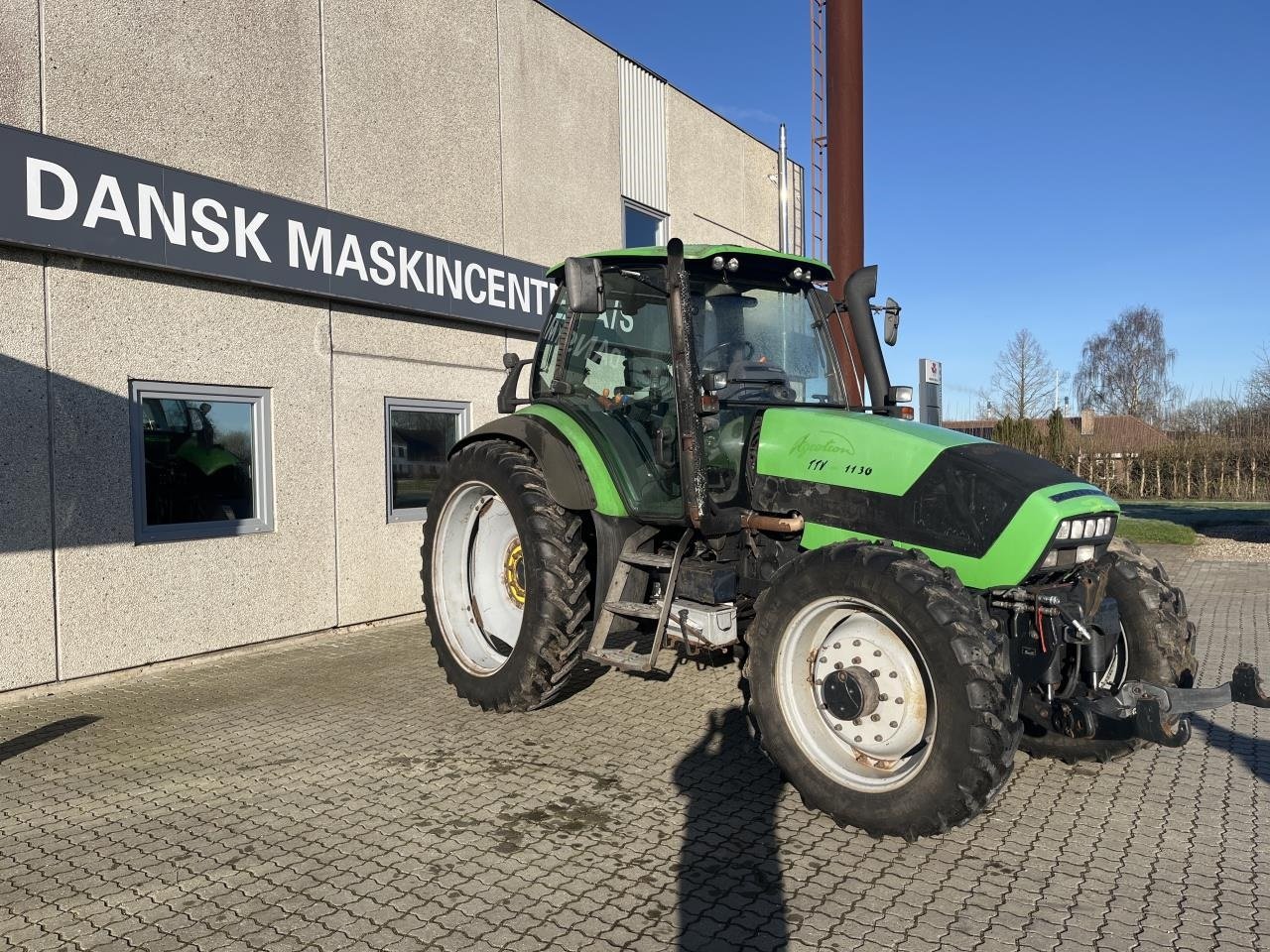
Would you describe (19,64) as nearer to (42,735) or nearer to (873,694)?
(42,735)

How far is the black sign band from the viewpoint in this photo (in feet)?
17.3

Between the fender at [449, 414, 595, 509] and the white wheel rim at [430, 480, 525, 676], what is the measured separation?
525 millimetres

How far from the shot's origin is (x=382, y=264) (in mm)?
7469

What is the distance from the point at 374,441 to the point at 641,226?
5.52m

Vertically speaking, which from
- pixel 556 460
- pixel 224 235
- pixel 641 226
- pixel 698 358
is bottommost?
pixel 556 460

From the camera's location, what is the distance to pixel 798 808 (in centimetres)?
380

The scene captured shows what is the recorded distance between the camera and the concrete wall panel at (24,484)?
5.30m

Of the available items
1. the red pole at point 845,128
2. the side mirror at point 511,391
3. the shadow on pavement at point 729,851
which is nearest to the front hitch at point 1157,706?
the shadow on pavement at point 729,851

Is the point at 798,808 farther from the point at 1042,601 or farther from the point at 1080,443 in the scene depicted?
the point at 1080,443

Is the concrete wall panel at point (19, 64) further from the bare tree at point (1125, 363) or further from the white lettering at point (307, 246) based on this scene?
the bare tree at point (1125, 363)

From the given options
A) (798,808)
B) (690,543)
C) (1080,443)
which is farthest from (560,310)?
(1080,443)

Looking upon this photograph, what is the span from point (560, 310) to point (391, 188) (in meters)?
3.05

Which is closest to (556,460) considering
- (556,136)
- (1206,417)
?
(556,136)

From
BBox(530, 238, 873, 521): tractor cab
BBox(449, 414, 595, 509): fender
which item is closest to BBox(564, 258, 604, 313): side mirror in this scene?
BBox(530, 238, 873, 521): tractor cab
